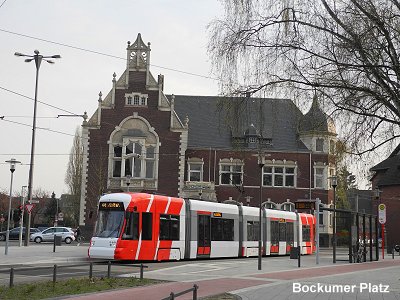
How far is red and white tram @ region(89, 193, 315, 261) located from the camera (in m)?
26.8

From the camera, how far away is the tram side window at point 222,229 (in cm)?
3173

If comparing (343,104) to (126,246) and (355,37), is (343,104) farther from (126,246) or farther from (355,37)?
(126,246)

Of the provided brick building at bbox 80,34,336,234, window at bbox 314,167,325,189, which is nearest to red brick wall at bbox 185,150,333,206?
brick building at bbox 80,34,336,234

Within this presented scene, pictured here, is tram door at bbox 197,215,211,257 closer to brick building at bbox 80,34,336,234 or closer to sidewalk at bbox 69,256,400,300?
sidewalk at bbox 69,256,400,300

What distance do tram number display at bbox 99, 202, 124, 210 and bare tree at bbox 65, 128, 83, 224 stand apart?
52856mm

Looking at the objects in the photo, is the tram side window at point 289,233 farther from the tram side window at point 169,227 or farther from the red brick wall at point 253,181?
the red brick wall at point 253,181

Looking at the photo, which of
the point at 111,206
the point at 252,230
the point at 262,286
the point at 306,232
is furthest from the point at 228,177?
the point at 262,286

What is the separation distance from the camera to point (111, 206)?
27312mm

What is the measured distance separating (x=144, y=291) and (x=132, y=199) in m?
11.9

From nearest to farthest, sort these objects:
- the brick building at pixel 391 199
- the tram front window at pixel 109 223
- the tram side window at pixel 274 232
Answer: the tram front window at pixel 109 223 < the tram side window at pixel 274 232 < the brick building at pixel 391 199

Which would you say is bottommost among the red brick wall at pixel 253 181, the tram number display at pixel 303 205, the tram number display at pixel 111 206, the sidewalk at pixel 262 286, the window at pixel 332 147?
the sidewalk at pixel 262 286

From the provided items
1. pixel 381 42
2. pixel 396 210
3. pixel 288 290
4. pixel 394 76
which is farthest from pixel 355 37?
pixel 396 210

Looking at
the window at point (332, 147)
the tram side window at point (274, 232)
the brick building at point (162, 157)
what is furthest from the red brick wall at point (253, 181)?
the window at point (332, 147)

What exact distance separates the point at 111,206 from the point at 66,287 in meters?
12.1
